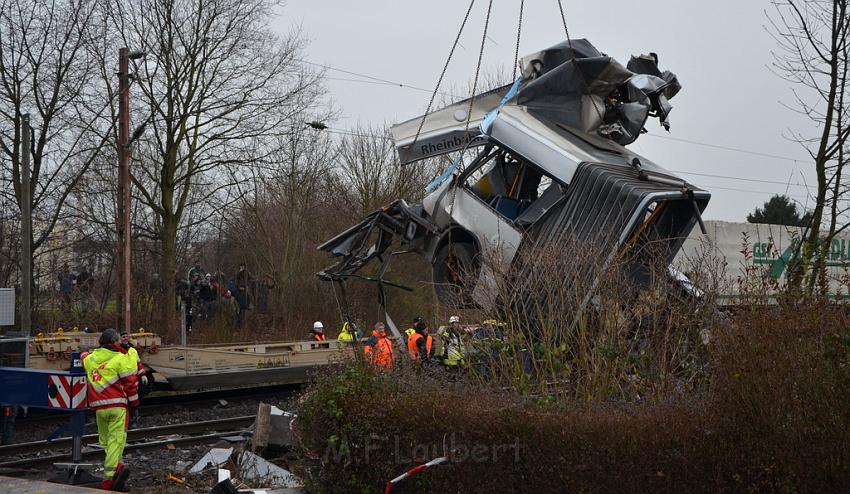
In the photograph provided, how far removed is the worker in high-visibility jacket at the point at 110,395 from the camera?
972cm

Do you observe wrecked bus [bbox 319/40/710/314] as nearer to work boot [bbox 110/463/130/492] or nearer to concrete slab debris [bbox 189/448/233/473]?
concrete slab debris [bbox 189/448/233/473]

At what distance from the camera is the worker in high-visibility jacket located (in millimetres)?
9719

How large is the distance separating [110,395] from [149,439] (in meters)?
4.86

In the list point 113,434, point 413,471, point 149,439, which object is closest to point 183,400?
point 149,439

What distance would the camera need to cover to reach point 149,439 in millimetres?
14297

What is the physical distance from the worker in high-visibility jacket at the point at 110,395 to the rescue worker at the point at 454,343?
3.41m

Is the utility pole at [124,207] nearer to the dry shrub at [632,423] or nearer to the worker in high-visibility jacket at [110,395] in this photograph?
the worker in high-visibility jacket at [110,395]

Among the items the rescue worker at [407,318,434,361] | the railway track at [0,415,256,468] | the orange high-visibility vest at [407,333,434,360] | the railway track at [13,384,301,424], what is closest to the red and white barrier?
the rescue worker at [407,318,434,361]

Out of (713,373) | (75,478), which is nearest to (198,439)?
(75,478)

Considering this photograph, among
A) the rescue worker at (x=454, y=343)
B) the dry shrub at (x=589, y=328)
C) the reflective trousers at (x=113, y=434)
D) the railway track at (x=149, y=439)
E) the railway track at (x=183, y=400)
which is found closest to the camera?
the dry shrub at (x=589, y=328)

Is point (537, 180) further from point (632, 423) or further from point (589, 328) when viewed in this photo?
point (632, 423)

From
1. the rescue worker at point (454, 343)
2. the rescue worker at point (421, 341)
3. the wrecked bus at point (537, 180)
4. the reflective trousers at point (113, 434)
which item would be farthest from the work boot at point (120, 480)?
the rescue worker at point (421, 341)

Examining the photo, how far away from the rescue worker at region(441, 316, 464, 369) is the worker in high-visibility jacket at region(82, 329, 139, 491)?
341cm

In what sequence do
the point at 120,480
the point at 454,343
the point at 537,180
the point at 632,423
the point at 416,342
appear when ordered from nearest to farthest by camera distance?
the point at 632,423 → the point at 120,480 → the point at 454,343 → the point at 537,180 → the point at 416,342
